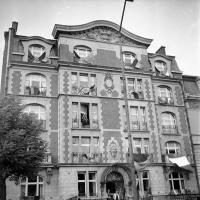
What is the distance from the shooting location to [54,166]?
89.2ft

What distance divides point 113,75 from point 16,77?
33.9 ft

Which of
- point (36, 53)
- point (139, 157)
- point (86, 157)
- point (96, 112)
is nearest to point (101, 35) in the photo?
point (36, 53)

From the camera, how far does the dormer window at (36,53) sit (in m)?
31.0

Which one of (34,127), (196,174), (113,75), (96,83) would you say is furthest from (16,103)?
(196,174)

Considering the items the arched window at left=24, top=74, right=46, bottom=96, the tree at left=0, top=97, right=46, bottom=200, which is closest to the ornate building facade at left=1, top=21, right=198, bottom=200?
the arched window at left=24, top=74, right=46, bottom=96

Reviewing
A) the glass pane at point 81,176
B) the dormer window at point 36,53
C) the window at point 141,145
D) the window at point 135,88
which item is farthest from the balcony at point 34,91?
the window at point 141,145

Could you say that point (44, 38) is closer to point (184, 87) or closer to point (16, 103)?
point (16, 103)

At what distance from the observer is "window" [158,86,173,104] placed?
34412 millimetres

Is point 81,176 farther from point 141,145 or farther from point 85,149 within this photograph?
point 141,145

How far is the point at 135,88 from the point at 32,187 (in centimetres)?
1518

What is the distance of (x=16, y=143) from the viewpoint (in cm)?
2055

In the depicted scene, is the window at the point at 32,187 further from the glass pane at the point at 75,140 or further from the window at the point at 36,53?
the window at the point at 36,53

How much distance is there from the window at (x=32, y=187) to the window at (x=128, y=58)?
16.4 metres

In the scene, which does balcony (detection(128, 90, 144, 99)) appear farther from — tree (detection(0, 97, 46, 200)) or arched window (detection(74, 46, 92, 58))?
tree (detection(0, 97, 46, 200))
